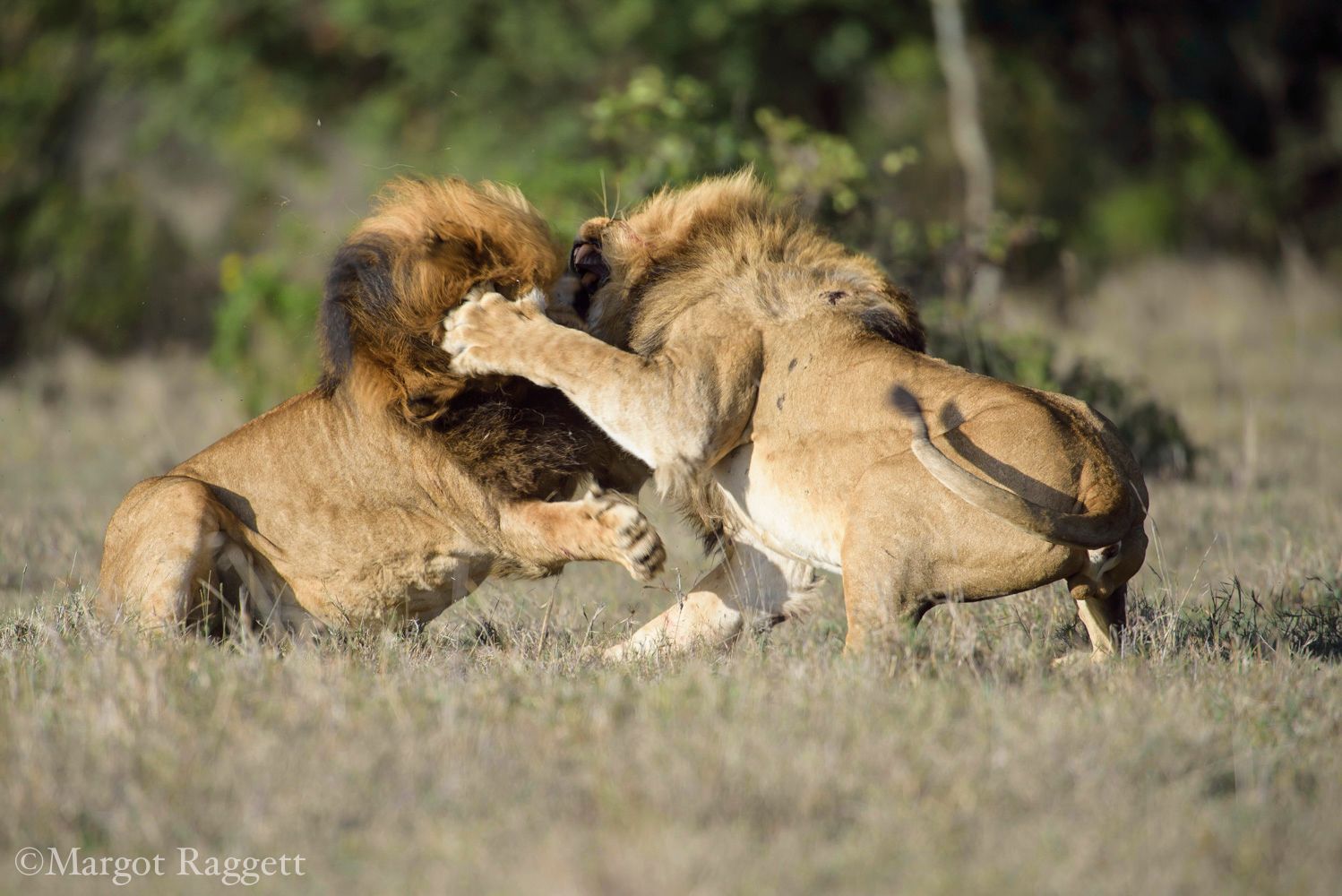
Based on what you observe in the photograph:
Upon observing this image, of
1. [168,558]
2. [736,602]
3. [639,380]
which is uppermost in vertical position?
[639,380]

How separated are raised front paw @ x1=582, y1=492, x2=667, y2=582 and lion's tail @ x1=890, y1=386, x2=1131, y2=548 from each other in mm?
860

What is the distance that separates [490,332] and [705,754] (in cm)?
154

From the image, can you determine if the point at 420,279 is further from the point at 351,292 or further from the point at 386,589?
the point at 386,589

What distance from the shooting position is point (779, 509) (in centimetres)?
403

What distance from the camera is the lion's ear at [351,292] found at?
4195mm

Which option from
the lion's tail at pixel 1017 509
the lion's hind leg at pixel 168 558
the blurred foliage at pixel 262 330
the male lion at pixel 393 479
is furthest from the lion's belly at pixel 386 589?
the blurred foliage at pixel 262 330

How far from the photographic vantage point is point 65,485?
832 cm

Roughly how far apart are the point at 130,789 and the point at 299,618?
5.65 feet

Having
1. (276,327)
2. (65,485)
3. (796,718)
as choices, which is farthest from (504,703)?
(276,327)

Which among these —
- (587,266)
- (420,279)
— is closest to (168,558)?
(420,279)

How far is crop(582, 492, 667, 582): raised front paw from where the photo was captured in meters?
4.09

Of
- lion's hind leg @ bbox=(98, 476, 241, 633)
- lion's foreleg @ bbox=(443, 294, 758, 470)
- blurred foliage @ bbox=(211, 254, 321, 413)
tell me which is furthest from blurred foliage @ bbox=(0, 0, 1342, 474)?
→ lion's foreleg @ bbox=(443, 294, 758, 470)

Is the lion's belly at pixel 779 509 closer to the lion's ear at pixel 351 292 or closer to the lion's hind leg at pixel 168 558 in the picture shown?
the lion's ear at pixel 351 292

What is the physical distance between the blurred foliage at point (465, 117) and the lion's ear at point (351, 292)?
29.2 feet
